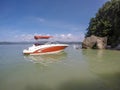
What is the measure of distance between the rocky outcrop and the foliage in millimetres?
2317

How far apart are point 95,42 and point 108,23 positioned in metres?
5.32

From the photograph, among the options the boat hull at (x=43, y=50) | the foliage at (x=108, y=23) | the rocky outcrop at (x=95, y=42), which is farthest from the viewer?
the foliage at (x=108, y=23)

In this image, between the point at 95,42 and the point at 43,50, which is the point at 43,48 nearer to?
the point at 43,50

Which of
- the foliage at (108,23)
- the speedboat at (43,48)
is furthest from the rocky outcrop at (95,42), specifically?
the speedboat at (43,48)

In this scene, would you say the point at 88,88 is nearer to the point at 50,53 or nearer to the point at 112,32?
the point at 50,53

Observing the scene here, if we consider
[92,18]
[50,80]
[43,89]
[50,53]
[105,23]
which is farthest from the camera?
[92,18]

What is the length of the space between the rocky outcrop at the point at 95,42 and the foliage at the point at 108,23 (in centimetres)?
232

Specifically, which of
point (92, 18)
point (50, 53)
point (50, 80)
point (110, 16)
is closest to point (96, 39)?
point (110, 16)

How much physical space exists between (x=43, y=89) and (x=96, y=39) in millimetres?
22718

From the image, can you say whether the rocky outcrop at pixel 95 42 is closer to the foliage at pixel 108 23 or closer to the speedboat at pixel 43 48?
the foliage at pixel 108 23

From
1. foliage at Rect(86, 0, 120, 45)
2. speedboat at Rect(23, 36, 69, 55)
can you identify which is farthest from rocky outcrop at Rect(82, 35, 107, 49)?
speedboat at Rect(23, 36, 69, 55)

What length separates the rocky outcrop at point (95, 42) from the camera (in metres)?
26.6

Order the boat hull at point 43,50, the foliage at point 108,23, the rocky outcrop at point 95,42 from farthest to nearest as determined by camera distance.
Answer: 1. the foliage at point 108,23
2. the rocky outcrop at point 95,42
3. the boat hull at point 43,50

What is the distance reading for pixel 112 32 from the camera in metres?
29.9
